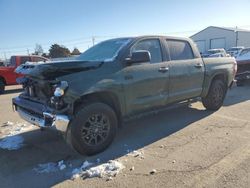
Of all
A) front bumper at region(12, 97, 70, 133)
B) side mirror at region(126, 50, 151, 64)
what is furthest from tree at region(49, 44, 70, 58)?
side mirror at region(126, 50, 151, 64)

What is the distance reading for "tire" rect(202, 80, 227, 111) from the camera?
7.35 m

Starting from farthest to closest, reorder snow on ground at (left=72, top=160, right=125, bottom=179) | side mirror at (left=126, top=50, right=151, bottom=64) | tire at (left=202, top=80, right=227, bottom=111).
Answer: tire at (left=202, top=80, right=227, bottom=111) < side mirror at (left=126, top=50, right=151, bottom=64) < snow on ground at (left=72, top=160, right=125, bottom=179)

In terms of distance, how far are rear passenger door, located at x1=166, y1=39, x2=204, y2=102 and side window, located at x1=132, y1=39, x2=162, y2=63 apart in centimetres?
31

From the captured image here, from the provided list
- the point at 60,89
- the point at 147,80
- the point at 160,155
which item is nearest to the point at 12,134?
the point at 60,89

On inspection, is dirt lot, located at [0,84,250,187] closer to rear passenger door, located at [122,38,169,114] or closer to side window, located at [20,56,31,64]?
rear passenger door, located at [122,38,169,114]

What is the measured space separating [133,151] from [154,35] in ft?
7.88

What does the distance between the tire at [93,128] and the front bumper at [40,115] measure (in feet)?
0.48

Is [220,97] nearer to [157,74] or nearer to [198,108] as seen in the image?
[198,108]

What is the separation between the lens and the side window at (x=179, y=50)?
614 cm

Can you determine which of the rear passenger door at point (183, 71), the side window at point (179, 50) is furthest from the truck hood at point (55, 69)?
the side window at point (179, 50)

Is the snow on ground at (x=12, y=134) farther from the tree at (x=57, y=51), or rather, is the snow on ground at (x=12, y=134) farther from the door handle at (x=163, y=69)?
the tree at (x=57, y=51)

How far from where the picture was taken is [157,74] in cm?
559

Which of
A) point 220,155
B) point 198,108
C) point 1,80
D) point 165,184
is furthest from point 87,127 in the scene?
point 1,80

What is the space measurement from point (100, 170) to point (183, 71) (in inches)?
121
